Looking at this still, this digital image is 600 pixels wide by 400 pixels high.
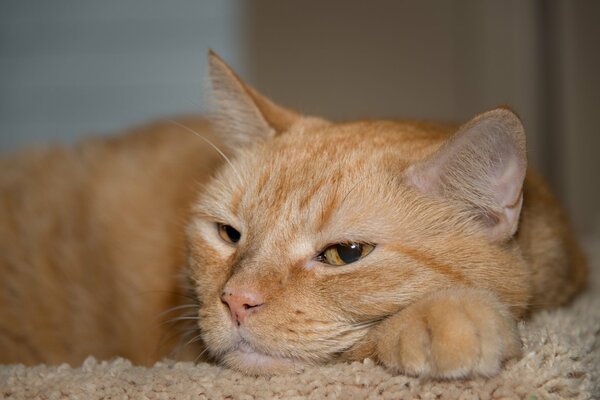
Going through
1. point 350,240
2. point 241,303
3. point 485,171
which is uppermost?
point 485,171

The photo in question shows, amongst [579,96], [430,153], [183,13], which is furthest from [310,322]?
[183,13]

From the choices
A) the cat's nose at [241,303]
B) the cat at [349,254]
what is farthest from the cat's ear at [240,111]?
the cat's nose at [241,303]

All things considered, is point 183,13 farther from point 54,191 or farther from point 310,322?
point 310,322

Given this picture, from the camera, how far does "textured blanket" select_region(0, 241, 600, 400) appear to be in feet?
4.40

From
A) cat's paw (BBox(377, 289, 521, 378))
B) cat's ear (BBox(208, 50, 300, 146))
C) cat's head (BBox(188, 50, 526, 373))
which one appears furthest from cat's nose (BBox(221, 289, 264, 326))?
cat's ear (BBox(208, 50, 300, 146))

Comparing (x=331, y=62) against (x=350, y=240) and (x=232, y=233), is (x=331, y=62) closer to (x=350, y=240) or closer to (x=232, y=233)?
(x=232, y=233)

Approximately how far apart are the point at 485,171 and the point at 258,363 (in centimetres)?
68

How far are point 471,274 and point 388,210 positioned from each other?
242mm

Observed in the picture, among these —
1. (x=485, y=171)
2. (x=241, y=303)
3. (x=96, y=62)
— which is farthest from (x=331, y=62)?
(x=241, y=303)

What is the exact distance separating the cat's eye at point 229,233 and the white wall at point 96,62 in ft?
12.1

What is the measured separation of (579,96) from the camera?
4.07 meters

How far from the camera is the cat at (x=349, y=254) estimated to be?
57.2 inches

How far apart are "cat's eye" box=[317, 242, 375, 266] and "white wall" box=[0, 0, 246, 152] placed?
159 inches

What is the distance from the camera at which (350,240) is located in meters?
1.57
